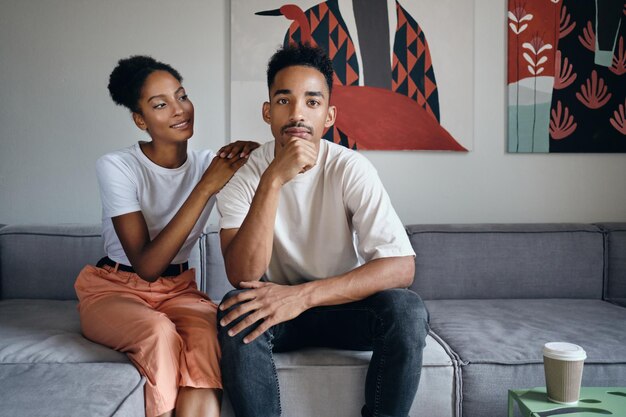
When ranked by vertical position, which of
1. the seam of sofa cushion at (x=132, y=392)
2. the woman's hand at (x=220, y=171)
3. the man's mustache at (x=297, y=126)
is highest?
the man's mustache at (x=297, y=126)

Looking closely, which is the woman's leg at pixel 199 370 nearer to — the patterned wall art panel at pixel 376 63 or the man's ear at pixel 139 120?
the man's ear at pixel 139 120

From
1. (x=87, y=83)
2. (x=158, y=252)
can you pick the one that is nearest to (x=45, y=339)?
(x=158, y=252)

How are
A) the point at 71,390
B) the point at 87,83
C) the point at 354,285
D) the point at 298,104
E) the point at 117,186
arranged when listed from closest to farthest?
the point at 71,390 < the point at 354,285 < the point at 298,104 < the point at 117,186 < the point at 87,83

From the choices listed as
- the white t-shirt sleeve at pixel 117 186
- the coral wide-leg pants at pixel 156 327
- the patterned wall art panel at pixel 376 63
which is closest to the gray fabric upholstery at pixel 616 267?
the patterned wall art panel at pixel 376 63

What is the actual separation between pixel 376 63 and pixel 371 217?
1133 mm

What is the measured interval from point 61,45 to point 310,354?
1.81 meters

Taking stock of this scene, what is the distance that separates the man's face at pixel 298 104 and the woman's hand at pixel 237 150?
20 cm

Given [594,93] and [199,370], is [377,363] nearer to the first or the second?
[199,370]

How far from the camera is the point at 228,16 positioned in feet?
8.08

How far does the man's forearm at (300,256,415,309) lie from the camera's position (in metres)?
1.47

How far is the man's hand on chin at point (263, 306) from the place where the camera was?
4.53 feet

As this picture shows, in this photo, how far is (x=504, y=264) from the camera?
7.22 feet

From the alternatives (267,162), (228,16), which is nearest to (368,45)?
(228,16)

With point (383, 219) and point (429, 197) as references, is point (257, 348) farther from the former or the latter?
point (429, 197)
